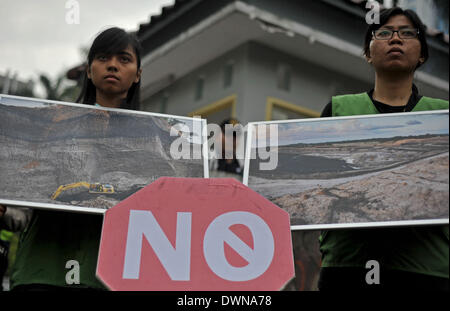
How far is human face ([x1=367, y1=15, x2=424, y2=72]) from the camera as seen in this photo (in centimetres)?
249

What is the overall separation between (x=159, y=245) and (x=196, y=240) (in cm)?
12

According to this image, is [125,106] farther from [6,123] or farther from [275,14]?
[275,14]

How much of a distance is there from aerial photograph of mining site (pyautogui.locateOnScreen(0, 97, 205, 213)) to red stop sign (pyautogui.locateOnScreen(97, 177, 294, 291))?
420 mm

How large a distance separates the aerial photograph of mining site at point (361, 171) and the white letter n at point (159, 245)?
0.51 meters

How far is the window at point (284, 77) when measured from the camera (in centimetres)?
802

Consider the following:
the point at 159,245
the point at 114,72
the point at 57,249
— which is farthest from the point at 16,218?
the point at 159,245

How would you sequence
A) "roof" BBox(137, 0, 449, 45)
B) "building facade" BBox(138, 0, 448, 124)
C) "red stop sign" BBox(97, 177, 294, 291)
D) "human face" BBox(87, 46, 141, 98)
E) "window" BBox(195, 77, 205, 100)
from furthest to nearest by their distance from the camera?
"window" BBox(195, 77, 205, 100) < "roof" BBox(137, 0, 449, 45) < "building facade" BBox(138, 0, 448, 124) < "human face" BBox(87, 46, 141, 98) < "red stop sign" BBox(97, 177, 294, 291)

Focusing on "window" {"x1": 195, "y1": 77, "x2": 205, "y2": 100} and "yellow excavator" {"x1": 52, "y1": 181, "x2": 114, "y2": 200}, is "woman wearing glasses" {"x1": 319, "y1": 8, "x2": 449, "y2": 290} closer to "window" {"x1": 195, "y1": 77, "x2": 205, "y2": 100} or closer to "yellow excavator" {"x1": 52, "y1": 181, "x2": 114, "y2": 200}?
"yellow excavator" {"x1": 52, "y1": 181, "x2": 114, "y2": 200}

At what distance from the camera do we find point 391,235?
7.34 feet

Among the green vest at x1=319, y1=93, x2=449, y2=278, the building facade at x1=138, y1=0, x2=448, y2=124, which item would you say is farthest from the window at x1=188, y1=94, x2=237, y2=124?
the green vest at x1=319, y1=93, x2=449, y2=278

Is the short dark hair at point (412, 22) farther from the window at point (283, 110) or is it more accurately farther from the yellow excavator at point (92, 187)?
the window at point (283, 110)

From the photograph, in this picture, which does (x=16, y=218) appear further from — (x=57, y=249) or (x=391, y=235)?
(x=391, y=235)

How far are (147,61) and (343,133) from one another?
5.89 meters
